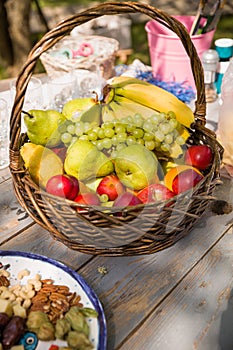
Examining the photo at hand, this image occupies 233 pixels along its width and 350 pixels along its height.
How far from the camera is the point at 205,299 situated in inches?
33.9

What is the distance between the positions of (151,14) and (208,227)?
1.51 feet

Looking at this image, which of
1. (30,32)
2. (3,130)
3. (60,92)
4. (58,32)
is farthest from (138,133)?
(30,32)

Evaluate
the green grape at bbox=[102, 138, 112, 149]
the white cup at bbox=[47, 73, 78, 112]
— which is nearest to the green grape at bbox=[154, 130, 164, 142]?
the green grape at bbox=[102, 138, 112, 149]

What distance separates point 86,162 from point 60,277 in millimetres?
224

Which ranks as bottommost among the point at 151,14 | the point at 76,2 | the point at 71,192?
the point at 76,2

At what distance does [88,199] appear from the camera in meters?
0.90

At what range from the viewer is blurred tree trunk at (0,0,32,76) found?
311 centimetres

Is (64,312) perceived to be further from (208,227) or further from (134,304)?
(208,227)

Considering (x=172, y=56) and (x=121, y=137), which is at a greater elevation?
(x=121, y=137)

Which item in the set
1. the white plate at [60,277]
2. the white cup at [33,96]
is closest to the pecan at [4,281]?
the white plate at [60,277]

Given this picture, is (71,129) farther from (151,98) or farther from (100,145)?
(151,98)

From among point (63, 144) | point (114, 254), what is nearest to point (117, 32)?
point (63, 144)

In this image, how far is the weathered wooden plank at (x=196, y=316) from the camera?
78 cm

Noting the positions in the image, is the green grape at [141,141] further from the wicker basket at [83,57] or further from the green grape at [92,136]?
the wicker basket at [83,57]
